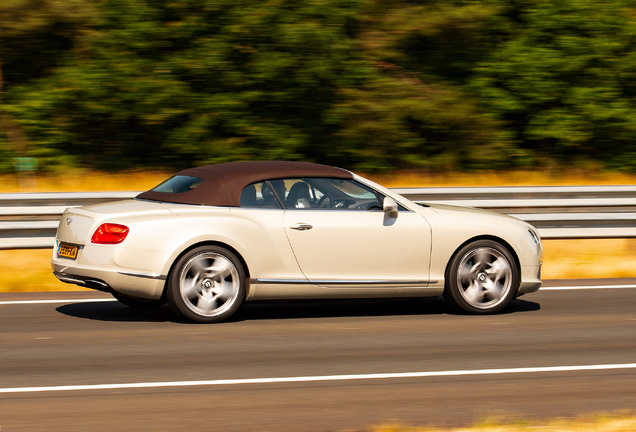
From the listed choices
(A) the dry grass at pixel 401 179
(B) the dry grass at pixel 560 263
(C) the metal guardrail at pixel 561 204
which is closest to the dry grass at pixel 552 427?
(B) the dry grass at pixel 560 263

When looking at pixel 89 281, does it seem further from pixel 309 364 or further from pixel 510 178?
pixel 510 178

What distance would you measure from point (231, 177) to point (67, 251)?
5.29 ft

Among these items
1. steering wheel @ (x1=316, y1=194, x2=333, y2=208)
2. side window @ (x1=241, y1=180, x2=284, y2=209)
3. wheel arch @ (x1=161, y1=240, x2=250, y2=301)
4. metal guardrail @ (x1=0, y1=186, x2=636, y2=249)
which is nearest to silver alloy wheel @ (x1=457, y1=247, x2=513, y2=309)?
steering wheel @ (x1=316, y1=194, x2=333, y2=208)

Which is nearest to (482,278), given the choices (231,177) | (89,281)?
(231,177)

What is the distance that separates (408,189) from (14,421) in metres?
7.24

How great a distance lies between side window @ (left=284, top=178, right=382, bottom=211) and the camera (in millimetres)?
7871

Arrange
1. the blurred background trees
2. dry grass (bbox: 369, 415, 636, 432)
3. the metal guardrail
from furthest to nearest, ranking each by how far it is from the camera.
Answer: the blurred background trees < the metal guardrail < dry grass (bbox: 369, 415, 636, 432)

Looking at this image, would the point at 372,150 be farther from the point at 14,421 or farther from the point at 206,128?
the point at 14,421

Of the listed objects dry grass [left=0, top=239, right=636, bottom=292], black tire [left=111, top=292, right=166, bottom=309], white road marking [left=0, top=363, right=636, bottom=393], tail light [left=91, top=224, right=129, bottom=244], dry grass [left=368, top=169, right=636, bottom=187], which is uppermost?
dry grass [left=368, top=169, right=636, bottom=187]

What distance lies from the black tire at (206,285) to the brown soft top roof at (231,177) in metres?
0.51

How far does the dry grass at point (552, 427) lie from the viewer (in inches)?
181

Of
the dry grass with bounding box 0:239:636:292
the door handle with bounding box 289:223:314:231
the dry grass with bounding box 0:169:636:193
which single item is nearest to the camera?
the door handle with bounding box 289:223:314:231

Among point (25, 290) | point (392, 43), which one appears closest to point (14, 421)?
point (25, 290)

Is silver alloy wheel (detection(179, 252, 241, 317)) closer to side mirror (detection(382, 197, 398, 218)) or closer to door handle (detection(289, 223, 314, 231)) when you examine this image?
door handle (detection(289, 223, 314, 231))
